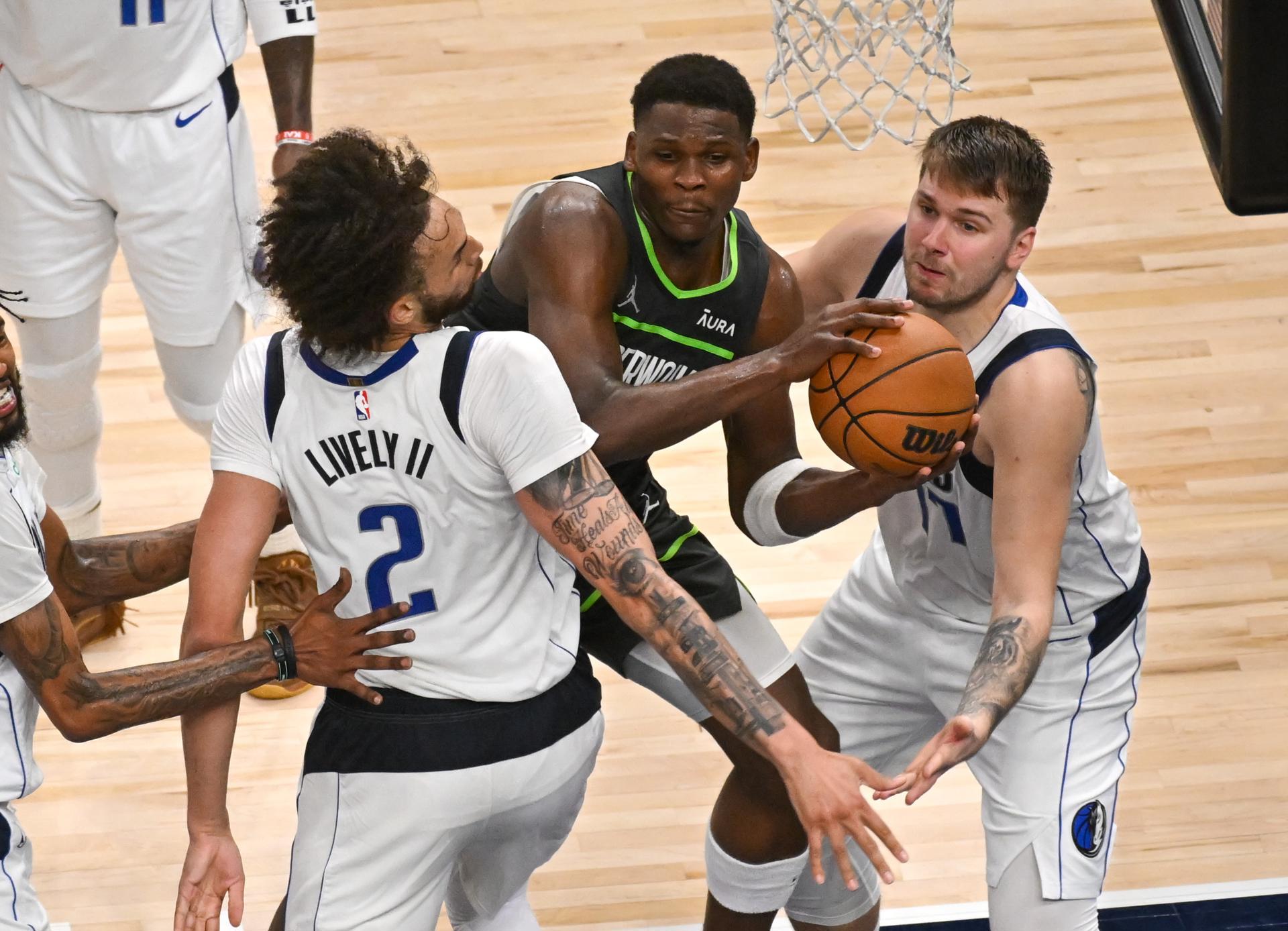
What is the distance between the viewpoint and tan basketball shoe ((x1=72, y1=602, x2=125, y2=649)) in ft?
15.2

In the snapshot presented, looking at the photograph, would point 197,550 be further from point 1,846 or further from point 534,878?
point 534,878

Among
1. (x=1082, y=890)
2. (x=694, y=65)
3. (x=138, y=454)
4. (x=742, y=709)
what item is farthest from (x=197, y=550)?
(x=138, y=454)

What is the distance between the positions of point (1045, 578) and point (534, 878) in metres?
1.56

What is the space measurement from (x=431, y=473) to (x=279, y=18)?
6.72ft

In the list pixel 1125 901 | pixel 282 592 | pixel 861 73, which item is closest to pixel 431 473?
pixel 282 592

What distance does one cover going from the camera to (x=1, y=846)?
284cm

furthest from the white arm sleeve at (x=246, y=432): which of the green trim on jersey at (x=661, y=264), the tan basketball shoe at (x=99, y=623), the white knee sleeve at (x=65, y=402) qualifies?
the tan basketball shoe at (x=99, y=623)

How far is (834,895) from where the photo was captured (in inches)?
140

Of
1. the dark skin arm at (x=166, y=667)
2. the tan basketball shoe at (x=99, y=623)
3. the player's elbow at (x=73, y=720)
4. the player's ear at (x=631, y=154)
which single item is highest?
the player's ear at (x=631, y=154)

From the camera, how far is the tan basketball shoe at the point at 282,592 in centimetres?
457

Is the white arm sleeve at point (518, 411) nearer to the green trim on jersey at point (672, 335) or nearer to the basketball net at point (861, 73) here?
the green trim on jersey at point (672, 335)

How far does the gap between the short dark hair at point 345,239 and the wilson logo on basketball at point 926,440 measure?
871 millimetres

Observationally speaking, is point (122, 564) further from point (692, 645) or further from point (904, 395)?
point (904, 395)

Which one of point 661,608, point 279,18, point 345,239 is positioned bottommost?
point 661,608
